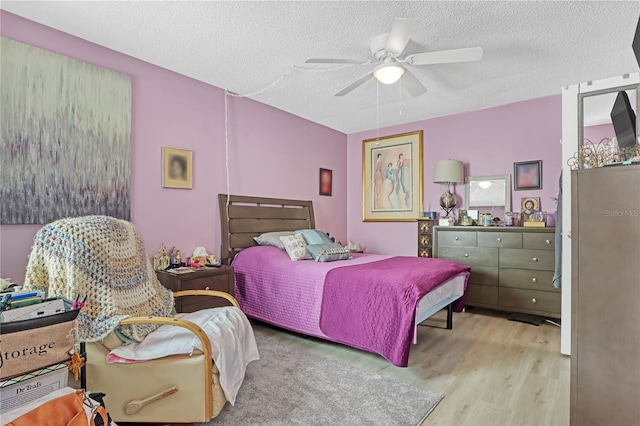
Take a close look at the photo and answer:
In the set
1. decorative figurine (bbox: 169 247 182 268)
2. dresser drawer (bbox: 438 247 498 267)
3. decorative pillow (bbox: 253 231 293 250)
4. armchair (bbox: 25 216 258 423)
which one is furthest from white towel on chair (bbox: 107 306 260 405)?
dresser drawer (bbox: 438 247 498 267)

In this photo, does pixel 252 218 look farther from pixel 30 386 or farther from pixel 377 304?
pixel 30 386

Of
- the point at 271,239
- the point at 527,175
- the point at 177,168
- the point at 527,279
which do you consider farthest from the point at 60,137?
the point at 527,175

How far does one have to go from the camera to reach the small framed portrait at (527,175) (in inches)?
155

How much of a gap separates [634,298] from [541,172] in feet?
9.12

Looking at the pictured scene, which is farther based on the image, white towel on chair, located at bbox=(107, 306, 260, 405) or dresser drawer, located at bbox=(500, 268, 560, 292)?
dresser drawer, located at bbox=(500, 268, 560, 292)

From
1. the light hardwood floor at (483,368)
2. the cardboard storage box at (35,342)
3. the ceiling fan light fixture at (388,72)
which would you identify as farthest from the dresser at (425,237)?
the cardboard storage box at (35,342)

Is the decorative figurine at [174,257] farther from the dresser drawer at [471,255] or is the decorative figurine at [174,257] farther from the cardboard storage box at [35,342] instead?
the dresser drawer at [471,255]

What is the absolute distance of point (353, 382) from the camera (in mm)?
2342

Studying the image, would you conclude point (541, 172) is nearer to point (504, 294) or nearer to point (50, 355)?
point (504, 294)

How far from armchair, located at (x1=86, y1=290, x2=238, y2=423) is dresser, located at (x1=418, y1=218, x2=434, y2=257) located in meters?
3.34

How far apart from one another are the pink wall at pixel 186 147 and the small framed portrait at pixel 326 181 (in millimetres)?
313

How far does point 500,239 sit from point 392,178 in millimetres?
1739

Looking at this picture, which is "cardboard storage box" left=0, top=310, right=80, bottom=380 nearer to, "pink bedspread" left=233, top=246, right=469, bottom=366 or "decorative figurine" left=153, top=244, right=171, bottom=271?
"decorative figurine" left=153, top=244, right=171, bottom=271

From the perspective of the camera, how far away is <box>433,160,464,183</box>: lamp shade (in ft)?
13.9
